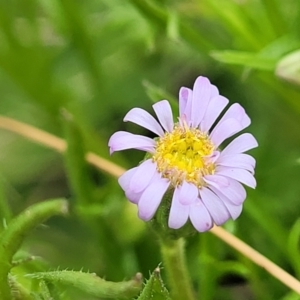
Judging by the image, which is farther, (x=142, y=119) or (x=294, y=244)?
(x=294, y=244)

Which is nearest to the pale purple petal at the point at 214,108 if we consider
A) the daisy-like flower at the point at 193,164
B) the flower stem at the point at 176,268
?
the daisy-like flower at the point at 193,164

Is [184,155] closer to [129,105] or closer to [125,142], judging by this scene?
[125,142]

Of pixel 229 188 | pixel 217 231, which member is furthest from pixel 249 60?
pixel 229 188

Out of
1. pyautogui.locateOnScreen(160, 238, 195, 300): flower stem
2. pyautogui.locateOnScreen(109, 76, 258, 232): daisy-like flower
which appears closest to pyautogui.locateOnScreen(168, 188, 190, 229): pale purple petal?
pyautogui.locateOnScreen(109, 76, 258, 232): daisy-like flower

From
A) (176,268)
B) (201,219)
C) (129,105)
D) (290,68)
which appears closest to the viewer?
(201,219)

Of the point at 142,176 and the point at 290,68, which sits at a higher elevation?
the point at 290,68

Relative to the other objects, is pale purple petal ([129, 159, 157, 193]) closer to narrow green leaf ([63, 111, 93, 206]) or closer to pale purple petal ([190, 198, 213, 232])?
pale purple petal ([190, 198, 213, 232])

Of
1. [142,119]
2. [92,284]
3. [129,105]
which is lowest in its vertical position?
[92,284]
